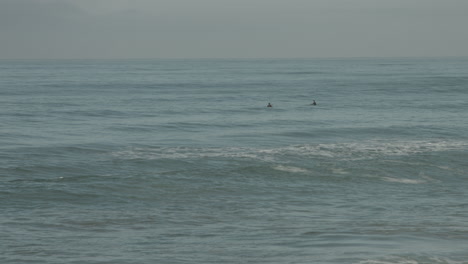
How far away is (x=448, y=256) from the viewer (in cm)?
1684

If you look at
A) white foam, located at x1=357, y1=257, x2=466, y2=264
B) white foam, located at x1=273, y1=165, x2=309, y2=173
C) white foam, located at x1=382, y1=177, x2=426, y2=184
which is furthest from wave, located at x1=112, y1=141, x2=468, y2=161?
white foam, located at x1=357, y1=257, x2=466, y2=264

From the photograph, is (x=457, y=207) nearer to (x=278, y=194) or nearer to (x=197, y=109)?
(x=278, y=194)

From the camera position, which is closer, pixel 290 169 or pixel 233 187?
pixel 233 187

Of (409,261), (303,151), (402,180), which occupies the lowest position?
(402,180)

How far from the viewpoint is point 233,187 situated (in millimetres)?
26734

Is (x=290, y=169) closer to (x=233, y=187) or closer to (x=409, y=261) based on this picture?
(x=233, y=187)

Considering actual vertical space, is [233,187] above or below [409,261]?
below

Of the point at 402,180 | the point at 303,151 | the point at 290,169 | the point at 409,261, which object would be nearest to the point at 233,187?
the point at 290,169

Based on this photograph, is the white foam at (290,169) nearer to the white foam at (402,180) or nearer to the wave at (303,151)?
the wave at (303,151)

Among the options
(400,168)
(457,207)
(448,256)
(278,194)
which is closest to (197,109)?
(400,168)

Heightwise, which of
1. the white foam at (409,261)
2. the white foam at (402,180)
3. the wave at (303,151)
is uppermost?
the white foam at (409,261)

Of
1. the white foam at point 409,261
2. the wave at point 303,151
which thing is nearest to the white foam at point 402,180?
the wave at point 303,151

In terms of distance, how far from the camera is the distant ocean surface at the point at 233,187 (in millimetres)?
18000

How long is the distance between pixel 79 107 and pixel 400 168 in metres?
34.8
